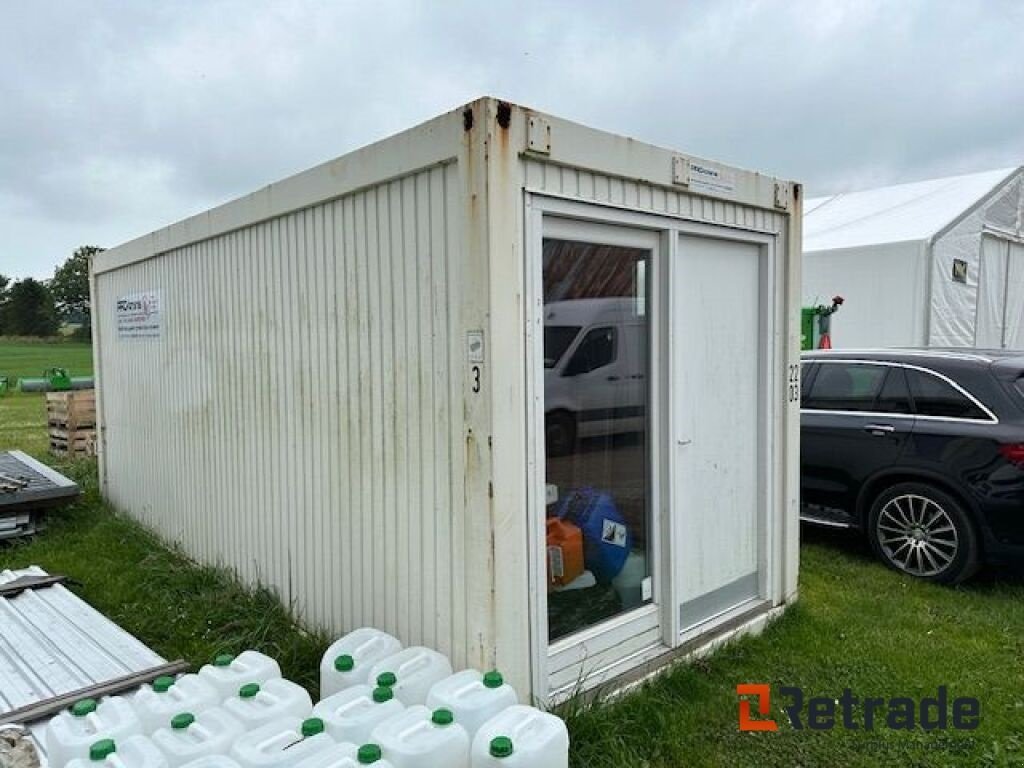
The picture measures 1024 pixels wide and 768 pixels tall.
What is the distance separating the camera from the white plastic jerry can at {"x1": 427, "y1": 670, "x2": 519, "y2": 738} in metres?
2.67

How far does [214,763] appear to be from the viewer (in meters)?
2.29

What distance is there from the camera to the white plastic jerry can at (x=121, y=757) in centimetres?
234

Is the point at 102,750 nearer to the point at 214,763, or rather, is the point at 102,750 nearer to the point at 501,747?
the point at 214,763

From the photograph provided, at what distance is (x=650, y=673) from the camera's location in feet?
12.1

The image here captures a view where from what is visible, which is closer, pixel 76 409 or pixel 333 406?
pixel 333 406

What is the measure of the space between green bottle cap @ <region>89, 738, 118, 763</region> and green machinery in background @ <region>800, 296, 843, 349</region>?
10.8 metres

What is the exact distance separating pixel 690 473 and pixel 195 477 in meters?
3.70

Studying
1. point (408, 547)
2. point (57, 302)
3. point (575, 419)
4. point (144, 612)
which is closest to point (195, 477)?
→ point (144, 612)

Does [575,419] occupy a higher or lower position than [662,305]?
lower

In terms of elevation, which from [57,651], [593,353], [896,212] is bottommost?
[57,651]

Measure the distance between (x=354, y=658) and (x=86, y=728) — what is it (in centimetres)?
103

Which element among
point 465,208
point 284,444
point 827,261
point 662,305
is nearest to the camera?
point 465,208

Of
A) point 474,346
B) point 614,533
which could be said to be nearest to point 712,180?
point 474,346

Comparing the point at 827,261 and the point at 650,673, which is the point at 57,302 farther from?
the point at 650,673
